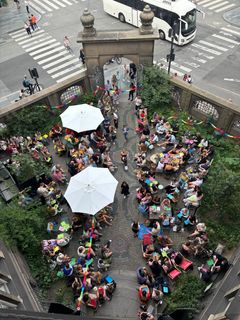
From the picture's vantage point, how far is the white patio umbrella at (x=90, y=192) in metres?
12.5

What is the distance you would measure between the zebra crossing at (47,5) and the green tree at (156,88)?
22.1 m

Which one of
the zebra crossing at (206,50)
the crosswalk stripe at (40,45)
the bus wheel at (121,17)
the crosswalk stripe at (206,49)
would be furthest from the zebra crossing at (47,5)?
the crosswalk stripe at (206,49)

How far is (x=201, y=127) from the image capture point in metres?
17.7

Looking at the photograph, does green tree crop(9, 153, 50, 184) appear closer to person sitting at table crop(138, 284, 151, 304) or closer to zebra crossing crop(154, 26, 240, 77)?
person sitting at table crop(138, 284, 151, 304)

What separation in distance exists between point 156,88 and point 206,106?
3400 millimetres

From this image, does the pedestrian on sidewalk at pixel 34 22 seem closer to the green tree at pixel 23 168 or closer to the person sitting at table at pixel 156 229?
the green tree at pixel 23 168

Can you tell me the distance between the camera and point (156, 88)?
1831 centimetres

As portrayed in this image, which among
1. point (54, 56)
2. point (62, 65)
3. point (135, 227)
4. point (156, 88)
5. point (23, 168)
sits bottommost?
point (135, 227)

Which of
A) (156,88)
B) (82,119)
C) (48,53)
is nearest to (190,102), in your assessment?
(156,88)

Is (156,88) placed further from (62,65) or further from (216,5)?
(216,5)

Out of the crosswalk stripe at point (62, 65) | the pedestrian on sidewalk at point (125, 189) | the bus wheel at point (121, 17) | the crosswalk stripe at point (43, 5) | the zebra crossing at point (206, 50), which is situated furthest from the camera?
the crosswalk stripe at point (43, 5)

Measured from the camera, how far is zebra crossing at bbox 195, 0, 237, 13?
104 ft

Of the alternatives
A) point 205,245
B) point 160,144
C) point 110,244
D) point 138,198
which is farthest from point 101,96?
point 205,245

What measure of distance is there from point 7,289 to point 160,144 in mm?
11197
